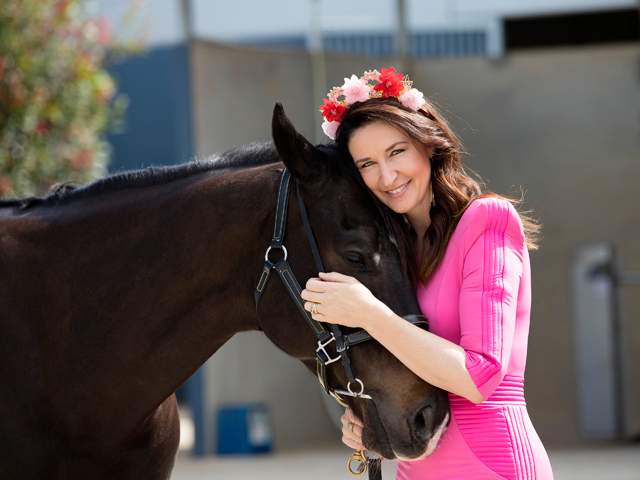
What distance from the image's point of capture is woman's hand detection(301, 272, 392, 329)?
1.51 m

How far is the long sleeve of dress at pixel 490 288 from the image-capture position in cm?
149

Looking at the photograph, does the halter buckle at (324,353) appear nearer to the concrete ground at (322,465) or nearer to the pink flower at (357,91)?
the pink flower at (357,91)

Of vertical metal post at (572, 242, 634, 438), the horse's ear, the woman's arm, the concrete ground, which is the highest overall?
the horse's ear

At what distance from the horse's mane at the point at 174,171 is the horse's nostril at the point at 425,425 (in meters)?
0.79

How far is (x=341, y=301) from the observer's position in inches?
60.6

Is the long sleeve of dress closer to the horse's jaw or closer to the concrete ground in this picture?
the horse's jaw

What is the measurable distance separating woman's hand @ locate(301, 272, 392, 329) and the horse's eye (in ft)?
0.18

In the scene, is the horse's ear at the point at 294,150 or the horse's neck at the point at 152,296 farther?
the horse's neck at the point at 152,296

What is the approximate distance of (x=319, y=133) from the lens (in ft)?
22.8

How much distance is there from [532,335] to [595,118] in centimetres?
233

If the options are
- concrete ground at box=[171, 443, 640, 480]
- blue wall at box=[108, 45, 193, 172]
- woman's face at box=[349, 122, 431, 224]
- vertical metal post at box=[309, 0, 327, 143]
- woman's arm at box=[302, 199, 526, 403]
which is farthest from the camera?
blue wall at box=[108, 45, 193, 172]

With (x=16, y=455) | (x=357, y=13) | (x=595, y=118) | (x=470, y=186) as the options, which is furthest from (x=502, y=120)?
(x=16, y=455)

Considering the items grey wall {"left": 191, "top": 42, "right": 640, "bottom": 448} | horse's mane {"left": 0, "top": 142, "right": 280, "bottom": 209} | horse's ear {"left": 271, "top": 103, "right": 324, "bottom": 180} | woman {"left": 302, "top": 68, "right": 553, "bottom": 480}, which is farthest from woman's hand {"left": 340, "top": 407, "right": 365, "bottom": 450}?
grey wall {"left": 191, "top": 42, "right": 640, "bottom": 448}

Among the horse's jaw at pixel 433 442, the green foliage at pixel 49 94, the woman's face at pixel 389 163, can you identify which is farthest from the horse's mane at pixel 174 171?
the green foliage at pixel 49 94
